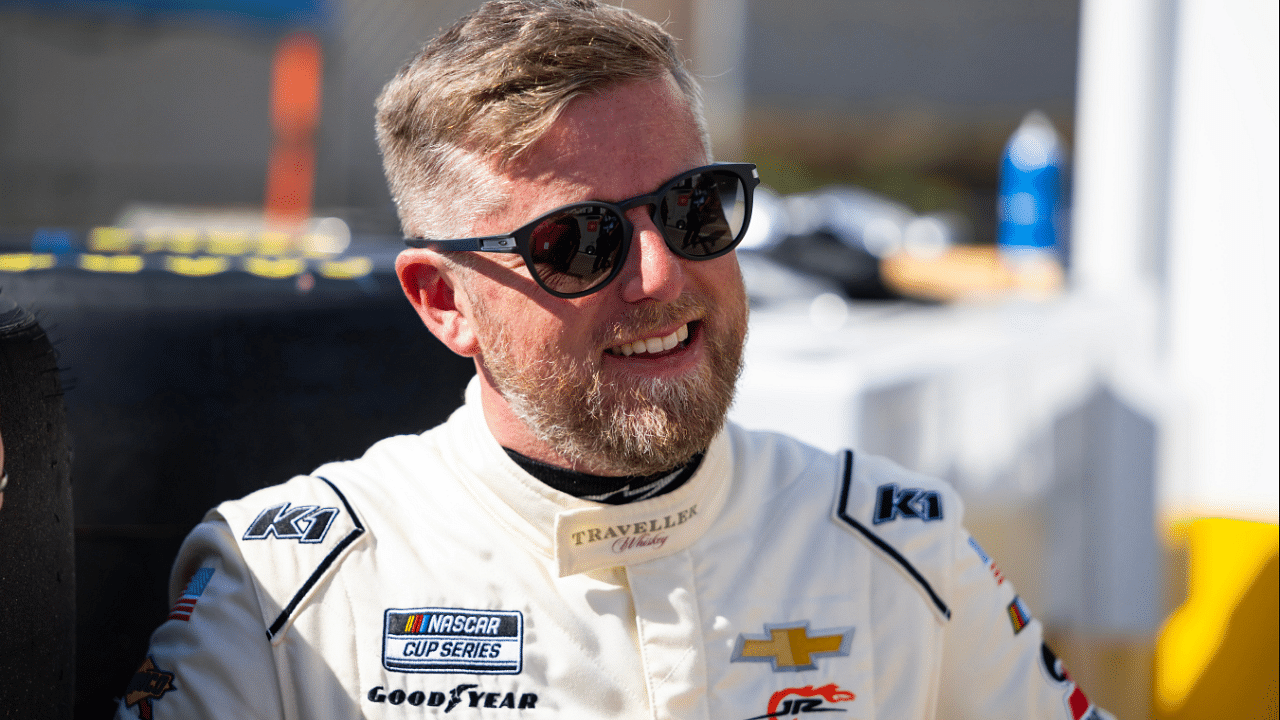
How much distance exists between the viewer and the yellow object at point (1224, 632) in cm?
222

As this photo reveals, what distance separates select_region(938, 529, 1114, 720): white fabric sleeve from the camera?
1553mm

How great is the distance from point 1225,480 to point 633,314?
2485 mm

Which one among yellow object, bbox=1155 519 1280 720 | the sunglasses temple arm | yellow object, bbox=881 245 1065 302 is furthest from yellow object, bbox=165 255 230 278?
yellow object, bbox=881 245 1065 302

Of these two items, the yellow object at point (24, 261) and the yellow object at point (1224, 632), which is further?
the yellow object at point (1224, 632)

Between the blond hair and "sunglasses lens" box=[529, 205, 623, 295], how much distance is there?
85 mm

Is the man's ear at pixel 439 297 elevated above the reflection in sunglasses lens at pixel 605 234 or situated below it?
below

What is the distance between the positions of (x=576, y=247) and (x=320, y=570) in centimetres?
49

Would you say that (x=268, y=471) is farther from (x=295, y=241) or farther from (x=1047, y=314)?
(x=1047, y=314)

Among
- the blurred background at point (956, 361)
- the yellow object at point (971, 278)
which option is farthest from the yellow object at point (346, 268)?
the yellow object at point (971, 278)

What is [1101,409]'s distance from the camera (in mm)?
3918

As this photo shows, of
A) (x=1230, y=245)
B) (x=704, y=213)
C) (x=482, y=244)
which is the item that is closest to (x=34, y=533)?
(x=482, y=244)

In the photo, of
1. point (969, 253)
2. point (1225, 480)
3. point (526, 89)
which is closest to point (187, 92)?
point (969, 253)

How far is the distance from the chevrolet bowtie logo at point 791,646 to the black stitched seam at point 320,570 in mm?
480

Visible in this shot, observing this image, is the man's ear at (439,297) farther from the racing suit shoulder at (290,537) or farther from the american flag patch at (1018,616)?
the american flag patch at (1018,616)
